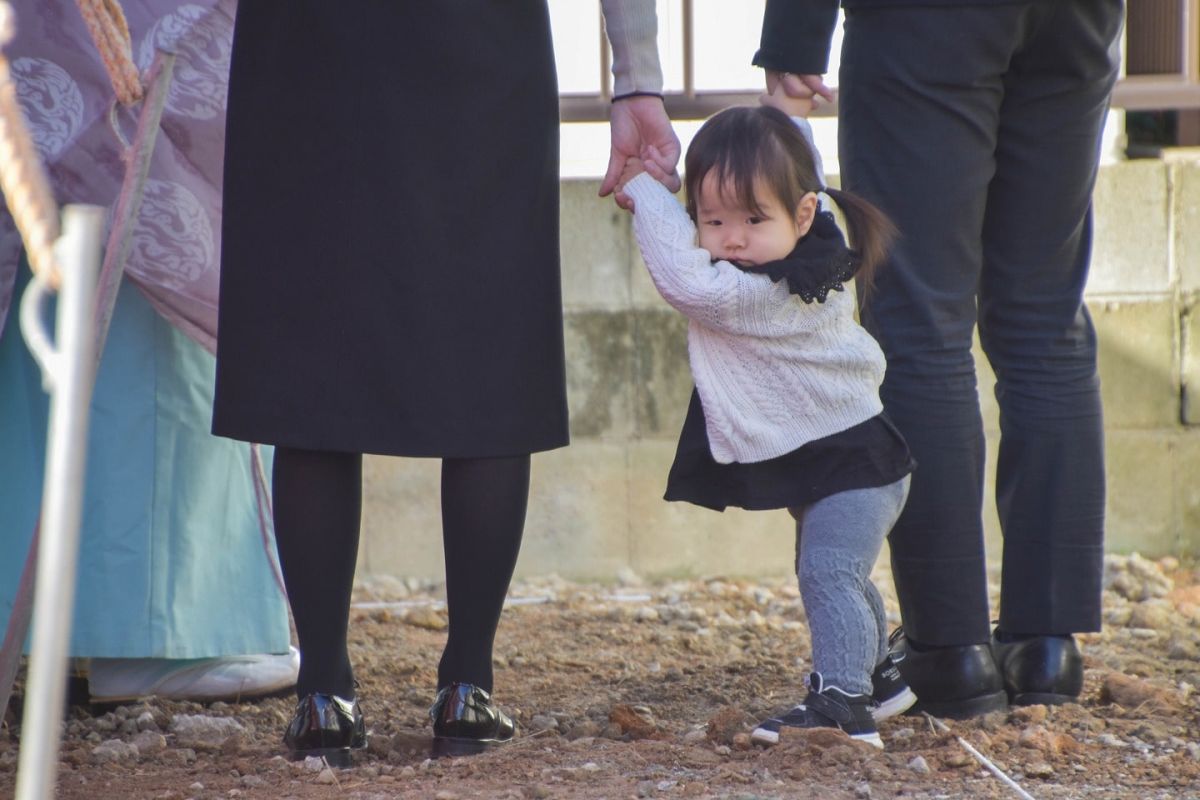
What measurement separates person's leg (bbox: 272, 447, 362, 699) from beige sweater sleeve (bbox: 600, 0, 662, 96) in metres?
0.67

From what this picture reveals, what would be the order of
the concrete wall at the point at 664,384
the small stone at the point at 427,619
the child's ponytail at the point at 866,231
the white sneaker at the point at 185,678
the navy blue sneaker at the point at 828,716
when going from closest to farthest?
the navy blue sneaker at the point at 828,716, the child's ponytail at the point at 866,231, the white sneaker at the point at 185,678, the small stone at the point at 427,619, the concrete wall at the point at 664,384

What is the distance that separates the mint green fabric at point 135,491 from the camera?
246 cm

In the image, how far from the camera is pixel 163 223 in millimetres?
2430

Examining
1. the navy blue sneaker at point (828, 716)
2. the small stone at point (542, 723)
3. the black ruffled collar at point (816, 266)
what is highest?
the black ruffled collar at point (816, 266)

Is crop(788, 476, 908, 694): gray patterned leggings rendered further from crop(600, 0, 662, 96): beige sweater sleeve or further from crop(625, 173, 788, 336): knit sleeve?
crop(600, 0, 662, 96): beige sweater sleeve

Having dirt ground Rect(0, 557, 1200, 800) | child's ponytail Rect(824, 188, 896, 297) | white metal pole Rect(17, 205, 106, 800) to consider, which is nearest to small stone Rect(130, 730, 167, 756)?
dirt ground Rect(0, 557, 1200, 800)

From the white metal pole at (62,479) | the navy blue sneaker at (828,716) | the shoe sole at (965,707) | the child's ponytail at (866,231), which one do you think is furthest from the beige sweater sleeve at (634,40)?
the white metal pole at (62,479)

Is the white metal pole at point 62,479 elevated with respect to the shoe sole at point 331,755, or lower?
elevated

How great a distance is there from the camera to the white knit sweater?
1966 mm

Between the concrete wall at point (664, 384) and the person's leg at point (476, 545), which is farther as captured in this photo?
the concrete wall at point (664, 384)

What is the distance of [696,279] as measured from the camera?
1.95 meters

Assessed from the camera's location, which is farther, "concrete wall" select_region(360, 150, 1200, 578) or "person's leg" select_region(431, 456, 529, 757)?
"concrete wall" select_region(360, 150, 1200, 578)

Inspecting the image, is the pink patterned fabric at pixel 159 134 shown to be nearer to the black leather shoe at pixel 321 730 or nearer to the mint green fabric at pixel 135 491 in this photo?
the mint green fabric at pixel 135 491

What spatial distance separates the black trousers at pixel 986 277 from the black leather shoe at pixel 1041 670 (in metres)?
0.03
